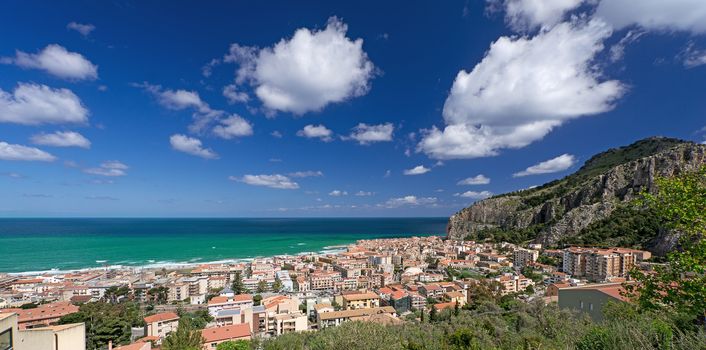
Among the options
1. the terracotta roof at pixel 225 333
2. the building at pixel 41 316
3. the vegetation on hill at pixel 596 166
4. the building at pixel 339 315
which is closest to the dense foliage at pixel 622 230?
the vegetation on hill at pixel 596 166

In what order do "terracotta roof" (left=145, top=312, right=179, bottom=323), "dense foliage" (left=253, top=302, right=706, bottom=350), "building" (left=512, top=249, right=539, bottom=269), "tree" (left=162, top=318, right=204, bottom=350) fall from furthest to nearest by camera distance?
1. "building" (left=512, top=249, right=539, bottom=269)
2. "terracotta roof" (left=145, top=312, right=179, bottom=323)
3. "tree" (left=162, top=318, right=204, bottom=350)
4. "dense foliage" (left=253, top=302, right=706, bottom=350)

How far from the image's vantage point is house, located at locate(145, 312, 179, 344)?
21109 mm

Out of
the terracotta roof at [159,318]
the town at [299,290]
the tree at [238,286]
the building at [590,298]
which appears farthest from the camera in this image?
the tree at [238,286]

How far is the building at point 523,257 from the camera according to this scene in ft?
150

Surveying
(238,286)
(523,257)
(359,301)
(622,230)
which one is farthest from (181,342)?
(622,230)

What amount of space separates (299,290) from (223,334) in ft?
66.8

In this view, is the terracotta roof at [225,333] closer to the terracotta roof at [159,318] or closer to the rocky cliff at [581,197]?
the terracotta roof at [159,318]

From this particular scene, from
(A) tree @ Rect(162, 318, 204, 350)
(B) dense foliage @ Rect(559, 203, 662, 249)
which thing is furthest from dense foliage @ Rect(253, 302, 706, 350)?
(B) dense foliage @ Rect(559, 203, 662, 249)

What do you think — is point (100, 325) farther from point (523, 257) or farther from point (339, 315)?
point (523, 257)

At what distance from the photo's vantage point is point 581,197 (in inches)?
2517

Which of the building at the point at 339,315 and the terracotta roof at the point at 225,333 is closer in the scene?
the terracotta roof at the point at 225,333

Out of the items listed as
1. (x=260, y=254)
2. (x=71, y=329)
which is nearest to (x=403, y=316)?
(x=71, y=329)

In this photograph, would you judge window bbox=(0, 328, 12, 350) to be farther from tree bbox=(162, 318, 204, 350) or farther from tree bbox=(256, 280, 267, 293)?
tree bbox=(256, 280, 267, 293)

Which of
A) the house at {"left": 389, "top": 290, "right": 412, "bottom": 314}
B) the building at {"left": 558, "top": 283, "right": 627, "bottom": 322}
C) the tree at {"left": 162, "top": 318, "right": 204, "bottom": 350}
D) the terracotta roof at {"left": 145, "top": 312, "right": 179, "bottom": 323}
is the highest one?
the building at {"left": 558, "top": 283, "right": 627, "bottom": 322}
